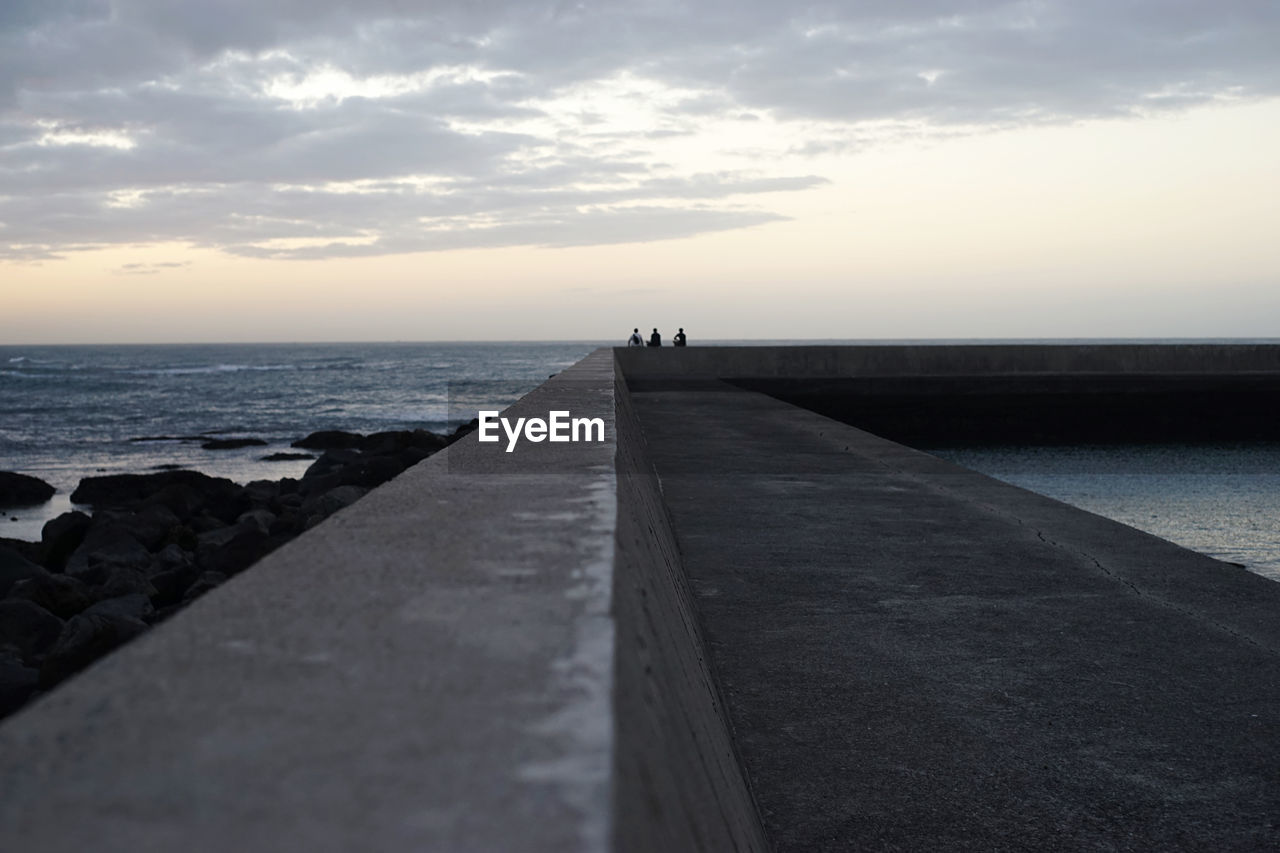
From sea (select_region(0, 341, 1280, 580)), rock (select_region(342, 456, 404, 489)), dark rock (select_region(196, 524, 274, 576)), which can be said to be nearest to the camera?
dark rock (select_region(196, 524, 274, 576))

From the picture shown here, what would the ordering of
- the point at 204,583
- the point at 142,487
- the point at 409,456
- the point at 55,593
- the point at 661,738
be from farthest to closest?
1. the point at 409,456
2. the point at 142,487
3. the point at 204,583
4. the point at 55,593
5. the point at 661,738

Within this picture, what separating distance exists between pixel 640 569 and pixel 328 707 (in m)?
0.92

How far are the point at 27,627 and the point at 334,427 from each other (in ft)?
95.2

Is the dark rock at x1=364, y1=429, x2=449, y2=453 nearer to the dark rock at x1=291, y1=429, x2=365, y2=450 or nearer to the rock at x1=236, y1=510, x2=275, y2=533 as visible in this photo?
the dark rock at x1=291, y1=429, x2=365, y2=450

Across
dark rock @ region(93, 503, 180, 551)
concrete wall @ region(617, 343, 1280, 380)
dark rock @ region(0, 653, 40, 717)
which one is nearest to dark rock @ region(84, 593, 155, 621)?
dark rock @ region(0, 653, 40, 717)

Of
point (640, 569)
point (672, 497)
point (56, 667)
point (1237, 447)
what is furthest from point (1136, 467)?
point (640, 569)

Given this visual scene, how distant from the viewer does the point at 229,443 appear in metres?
29.5

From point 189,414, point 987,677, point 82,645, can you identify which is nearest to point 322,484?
point 82,645

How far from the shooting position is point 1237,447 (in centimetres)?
1869

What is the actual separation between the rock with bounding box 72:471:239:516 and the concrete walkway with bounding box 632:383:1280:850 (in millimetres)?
11172

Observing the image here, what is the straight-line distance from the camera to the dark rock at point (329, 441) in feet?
87.8

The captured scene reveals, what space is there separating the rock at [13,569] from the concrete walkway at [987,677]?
22.1 feet

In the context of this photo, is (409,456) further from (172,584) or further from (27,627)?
(27,627)

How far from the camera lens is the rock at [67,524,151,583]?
1052 cm
